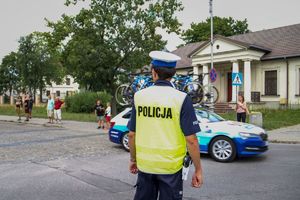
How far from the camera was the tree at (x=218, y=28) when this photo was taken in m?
54.8

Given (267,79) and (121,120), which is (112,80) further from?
(121,120)

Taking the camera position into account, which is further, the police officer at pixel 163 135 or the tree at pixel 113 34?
the tree at pixel 113 34

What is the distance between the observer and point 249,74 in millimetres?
29172

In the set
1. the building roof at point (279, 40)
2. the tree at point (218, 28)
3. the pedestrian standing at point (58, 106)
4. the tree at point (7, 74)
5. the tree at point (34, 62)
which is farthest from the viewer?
the tree at point (7, 74)

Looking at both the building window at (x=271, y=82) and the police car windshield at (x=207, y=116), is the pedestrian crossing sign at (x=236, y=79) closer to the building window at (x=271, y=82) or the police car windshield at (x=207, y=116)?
the police car windshield at (x=207, y=116)

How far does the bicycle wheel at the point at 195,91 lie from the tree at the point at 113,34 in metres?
12.0

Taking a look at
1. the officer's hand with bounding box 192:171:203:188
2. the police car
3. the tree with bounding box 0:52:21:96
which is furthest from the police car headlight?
the tree with bounding box 0:52:21:96

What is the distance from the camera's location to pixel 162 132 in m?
3.05

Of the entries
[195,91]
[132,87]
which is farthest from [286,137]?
[132,87]

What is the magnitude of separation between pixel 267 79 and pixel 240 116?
649 inches

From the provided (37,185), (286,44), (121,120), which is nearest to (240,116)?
(121,120)

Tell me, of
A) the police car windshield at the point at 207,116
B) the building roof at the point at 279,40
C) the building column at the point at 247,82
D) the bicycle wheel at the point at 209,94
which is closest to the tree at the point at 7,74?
the building roof at the point at 279,40

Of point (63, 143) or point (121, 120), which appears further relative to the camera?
point (63, 143)

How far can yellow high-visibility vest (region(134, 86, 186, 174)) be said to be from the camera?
119 inches
